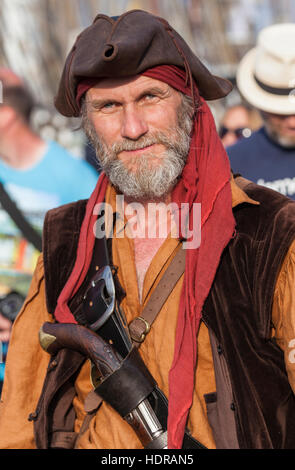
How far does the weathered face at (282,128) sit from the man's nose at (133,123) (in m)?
2.32

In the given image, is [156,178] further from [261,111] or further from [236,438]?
[261,111]

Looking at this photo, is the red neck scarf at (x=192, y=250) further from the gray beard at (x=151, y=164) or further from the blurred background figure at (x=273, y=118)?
the blurred background figure at (x=273, y=118)

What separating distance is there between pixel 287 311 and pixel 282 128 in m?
2.60

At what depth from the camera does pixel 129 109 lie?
247 cm

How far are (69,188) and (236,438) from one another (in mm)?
3100

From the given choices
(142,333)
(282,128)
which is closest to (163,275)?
(142,333)

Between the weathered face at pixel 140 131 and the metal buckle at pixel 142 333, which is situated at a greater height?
the weathered face at pixel 140 131

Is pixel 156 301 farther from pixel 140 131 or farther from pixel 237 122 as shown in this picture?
pixel 237 122

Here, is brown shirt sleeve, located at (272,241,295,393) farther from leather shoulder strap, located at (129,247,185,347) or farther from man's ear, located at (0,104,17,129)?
man's ear, located at (0,104,17,129)

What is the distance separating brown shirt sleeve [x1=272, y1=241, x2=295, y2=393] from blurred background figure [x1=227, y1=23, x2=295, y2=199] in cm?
221

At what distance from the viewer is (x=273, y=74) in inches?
183

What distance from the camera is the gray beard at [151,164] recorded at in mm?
2516

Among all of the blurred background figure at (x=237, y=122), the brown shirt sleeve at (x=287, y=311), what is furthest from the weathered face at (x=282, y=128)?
the brown shirt sleeve at (x=287, y=311)
